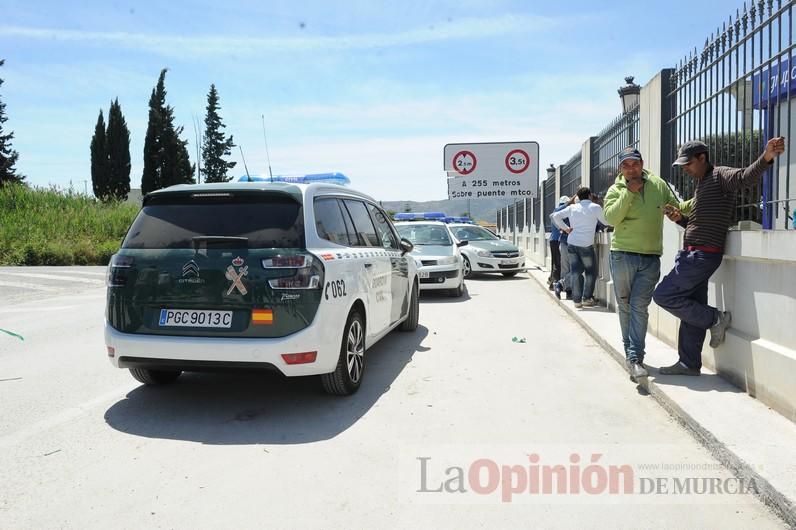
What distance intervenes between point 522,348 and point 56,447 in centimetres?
495

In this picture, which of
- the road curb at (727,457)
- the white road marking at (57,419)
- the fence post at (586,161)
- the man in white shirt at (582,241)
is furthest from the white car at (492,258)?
the white road marking at (57,419)

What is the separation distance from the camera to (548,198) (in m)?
20.2

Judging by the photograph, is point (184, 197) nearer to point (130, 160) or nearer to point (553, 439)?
point (553, 439)

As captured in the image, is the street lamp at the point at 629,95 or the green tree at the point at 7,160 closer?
the street lamp at the point at 629,95

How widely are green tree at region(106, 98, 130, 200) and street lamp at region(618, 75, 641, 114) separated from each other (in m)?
47.7

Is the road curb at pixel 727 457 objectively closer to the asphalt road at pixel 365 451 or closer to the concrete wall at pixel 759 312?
the asphalt road at pixel 365 451

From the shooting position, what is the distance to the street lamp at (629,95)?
30.1 feet

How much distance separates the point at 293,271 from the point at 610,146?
26.0 feet

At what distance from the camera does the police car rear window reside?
15.4 ft

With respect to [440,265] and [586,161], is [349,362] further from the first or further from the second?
[586,161]

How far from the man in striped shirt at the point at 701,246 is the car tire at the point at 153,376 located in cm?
425

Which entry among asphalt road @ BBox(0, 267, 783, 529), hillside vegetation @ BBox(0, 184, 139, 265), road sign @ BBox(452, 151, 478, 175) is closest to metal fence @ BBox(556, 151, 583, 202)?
asphalt road @ BBox(0, 267, 783, 529)

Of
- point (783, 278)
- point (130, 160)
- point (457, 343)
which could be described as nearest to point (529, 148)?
point (457, 343)

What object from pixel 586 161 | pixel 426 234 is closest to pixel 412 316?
pixel 426 234
